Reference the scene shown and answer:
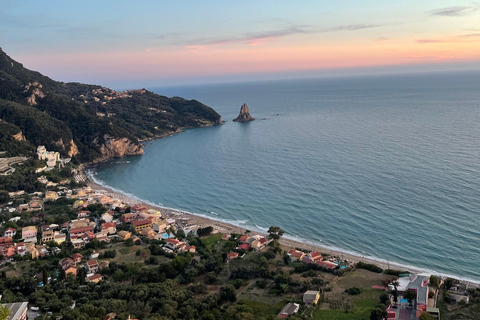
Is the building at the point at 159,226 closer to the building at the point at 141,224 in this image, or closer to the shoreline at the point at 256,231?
the building at the point at 141,224

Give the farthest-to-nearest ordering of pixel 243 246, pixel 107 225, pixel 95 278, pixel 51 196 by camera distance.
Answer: pixel 51 196, pixel 107 225, pixel 243 246, pixel 95 278

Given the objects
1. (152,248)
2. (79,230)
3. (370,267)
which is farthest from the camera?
(79,230)

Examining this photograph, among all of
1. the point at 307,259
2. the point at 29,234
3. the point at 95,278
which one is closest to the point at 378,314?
the point at 307,259

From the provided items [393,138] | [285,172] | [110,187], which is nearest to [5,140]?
[110,187]

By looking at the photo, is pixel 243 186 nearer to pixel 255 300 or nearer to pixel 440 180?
pixel 440 180

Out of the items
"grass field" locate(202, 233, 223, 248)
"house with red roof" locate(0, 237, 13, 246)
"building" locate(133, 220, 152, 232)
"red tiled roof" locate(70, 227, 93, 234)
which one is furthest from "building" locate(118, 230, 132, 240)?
"house with red roof" locate(0, 237, 13, 246)

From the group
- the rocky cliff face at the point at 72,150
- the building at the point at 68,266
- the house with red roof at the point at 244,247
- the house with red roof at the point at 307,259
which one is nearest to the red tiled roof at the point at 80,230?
the building at the point at 68,266

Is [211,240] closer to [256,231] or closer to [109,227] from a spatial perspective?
[256,231]
